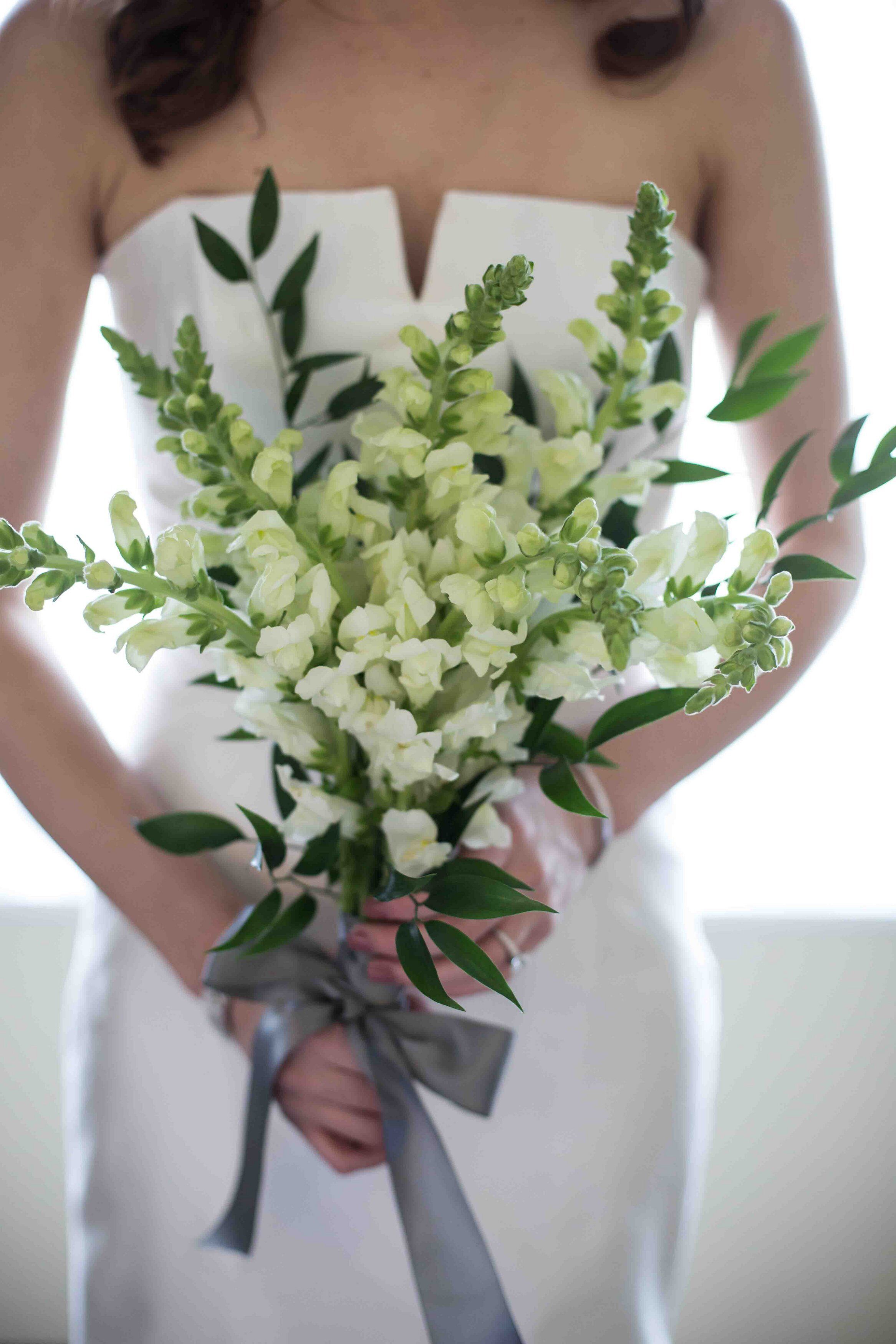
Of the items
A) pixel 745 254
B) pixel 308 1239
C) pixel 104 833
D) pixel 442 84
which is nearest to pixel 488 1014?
pixel 308 1239

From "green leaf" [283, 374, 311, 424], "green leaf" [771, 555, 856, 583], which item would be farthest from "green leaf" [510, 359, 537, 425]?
"green leaf" [771, 555, 856, 583]

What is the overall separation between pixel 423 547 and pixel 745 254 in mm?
513

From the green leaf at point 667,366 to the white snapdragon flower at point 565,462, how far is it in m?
0.10

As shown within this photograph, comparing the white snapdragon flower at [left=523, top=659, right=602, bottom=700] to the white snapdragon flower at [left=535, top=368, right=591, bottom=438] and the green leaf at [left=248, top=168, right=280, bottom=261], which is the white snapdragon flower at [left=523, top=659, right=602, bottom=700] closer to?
the white snapdragon flower at [left=535, top=368, right=591, bottom=438]

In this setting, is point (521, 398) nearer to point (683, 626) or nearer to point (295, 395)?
point (295, 395)

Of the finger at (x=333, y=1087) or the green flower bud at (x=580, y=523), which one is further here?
the finger at (x=333, y=1087)

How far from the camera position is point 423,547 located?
55 centimetres

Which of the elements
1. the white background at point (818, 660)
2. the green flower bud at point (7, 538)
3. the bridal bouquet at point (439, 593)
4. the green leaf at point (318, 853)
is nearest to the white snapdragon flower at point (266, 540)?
the bridal bouquet at point (439, 593)

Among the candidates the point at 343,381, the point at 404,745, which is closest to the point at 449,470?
the point at 404,745

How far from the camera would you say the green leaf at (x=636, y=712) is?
0.54 metres

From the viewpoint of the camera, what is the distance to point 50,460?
846 millimetres

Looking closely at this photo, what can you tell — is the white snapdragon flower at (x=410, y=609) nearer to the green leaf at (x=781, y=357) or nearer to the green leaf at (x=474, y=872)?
the green leaf at (x=474, y=872)

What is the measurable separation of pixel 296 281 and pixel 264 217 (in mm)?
50

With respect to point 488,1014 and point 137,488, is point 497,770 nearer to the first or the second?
point 488,1014
